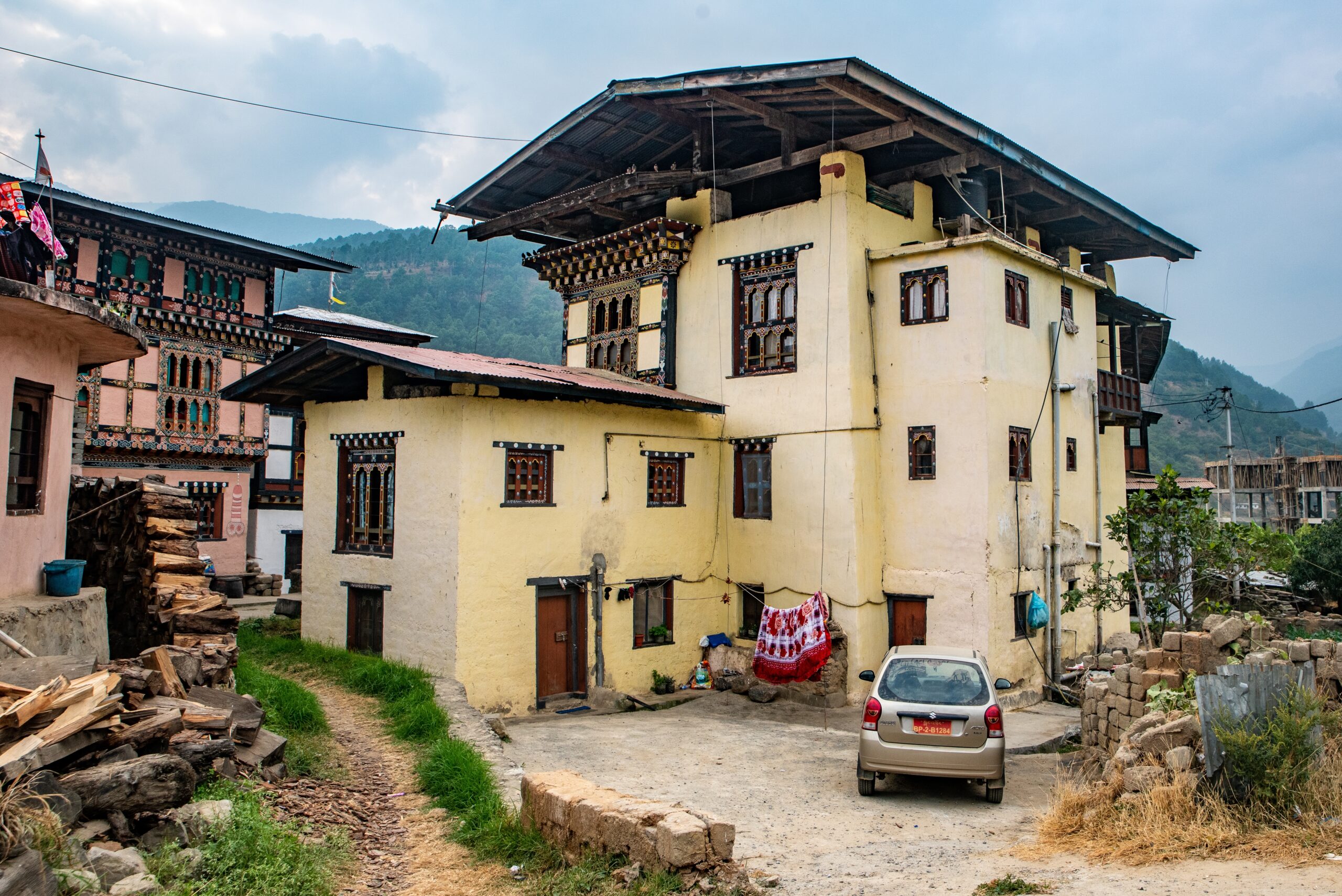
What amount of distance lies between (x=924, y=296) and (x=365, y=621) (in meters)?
12.2

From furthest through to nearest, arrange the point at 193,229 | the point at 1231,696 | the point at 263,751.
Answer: the point at 193,229, the point at 263,751, the point at 1231,696

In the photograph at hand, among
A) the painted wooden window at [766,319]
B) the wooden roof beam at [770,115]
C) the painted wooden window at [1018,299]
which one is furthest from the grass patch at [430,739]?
the painted wooden window at [1018,299]

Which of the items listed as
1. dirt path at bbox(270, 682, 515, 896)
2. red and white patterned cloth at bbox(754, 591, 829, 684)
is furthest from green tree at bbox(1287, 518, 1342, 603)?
dirt path at bbox(270, 682, 515, 896)

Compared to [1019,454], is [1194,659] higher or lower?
lower

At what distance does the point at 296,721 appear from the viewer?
1099 cm

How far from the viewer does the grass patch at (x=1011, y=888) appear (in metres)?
6.42

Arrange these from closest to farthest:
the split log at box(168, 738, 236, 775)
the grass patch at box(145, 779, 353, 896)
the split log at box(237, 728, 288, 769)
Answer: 1. the grass patch at box(145, 779, 353, 896)
2. the split log at box(168, 738, 236, 775)
3. the split log at box(237, 728, 288, 769)

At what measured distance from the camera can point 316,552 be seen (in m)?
18.0

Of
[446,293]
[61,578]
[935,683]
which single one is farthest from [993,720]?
[446,293]

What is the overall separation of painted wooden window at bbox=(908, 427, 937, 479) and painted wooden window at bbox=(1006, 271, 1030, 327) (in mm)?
2704

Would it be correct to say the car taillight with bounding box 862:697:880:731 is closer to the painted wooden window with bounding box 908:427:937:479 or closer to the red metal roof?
the red metal roof

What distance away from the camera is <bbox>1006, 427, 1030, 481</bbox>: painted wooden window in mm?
17734

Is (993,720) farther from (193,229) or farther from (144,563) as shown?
(193,229)

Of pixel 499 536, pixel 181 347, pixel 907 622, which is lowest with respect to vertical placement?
pixel 907 622
